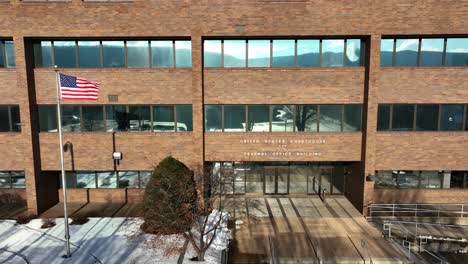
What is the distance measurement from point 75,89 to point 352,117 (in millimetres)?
14054

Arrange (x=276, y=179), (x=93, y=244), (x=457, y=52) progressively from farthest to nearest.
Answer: (x=276, y=179) < (x=457, y=52) < (x=93, y=244)

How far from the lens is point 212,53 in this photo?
662 inches

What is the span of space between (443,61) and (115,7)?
1790 centimetres

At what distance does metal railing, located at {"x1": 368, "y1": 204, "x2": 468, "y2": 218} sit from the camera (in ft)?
53.7

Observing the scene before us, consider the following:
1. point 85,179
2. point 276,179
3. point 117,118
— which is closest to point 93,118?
point 117,118

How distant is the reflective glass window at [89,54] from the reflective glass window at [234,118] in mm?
7706

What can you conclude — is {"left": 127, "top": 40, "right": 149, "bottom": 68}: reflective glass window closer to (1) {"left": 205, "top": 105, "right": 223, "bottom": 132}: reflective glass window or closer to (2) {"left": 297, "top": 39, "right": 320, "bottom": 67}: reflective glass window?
(1) {"left": 205, "top": 105, "right": 223, "bottom": 132}: reflective glass window

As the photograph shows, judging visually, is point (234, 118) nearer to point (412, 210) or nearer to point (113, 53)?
point (113, 53)

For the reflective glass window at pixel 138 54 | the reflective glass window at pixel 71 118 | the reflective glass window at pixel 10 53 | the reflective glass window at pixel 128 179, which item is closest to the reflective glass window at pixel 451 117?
the reflective glass window at pixel 138 54

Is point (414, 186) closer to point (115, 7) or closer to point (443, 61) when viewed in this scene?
point (443, 61)

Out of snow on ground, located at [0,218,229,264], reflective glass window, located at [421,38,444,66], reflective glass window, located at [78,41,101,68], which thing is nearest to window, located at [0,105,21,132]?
reflective glass window, located at [78,41,101,68]

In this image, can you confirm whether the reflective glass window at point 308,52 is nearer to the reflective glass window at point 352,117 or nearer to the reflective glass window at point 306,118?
the reflective glass window at point 306,118

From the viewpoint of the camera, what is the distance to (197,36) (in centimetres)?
1595

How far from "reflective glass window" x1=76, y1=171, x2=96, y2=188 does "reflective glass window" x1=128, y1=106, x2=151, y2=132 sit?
14.2 feet
